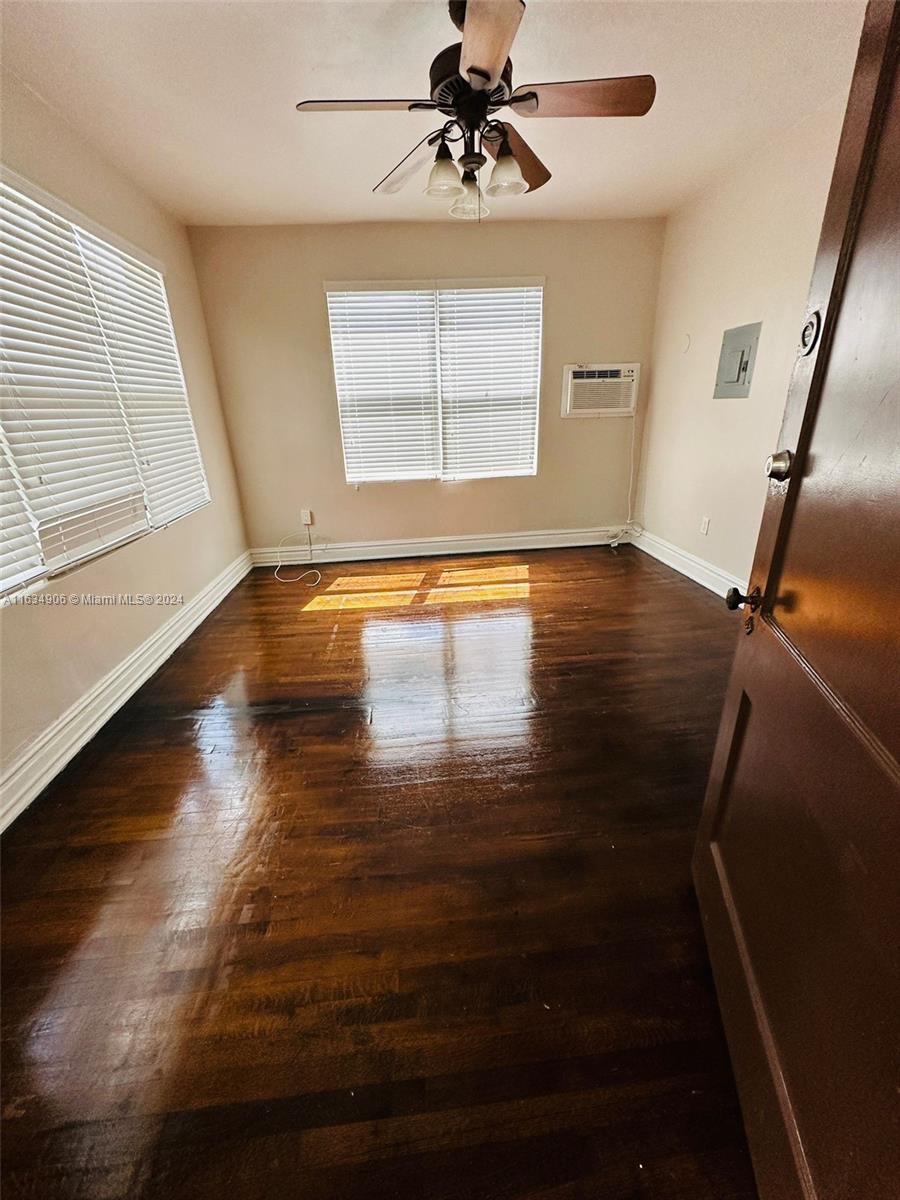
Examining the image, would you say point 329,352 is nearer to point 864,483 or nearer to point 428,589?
point 428,589

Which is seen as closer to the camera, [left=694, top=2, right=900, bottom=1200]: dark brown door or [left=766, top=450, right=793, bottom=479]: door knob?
[left=694, top=2, right=900, bottom=1200]: dark brown door

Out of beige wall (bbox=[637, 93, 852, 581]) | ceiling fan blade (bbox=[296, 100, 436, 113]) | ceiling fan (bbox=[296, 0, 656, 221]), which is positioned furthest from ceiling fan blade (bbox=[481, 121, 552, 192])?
beige wall (bbox=[637, 93, 852, 581])

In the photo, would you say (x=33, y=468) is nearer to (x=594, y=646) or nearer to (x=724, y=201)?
(x=594, y=646)

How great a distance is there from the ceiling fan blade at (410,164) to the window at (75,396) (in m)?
1.39

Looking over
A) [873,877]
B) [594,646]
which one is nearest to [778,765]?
[873,877]

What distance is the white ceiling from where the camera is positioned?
153 cm

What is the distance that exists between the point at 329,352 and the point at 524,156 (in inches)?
79.9

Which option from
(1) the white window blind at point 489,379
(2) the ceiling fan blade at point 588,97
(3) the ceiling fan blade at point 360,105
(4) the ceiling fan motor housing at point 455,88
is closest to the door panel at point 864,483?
(2) the ceiling fan blade at point 588,97

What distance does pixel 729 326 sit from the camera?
2857 millimetres

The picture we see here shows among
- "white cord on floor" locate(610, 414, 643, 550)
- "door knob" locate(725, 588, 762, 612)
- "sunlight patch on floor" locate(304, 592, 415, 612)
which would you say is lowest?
"sunlight patch on floor" locate(304, 592, 415, 612)

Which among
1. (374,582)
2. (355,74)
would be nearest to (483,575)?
(374,582)

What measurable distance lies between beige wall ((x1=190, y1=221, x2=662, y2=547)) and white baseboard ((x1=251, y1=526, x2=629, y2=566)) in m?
0.06

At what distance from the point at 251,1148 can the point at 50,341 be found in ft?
8.74

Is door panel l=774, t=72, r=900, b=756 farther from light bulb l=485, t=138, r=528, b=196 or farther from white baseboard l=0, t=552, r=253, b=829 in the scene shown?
white baseboard l=0, t=552, r=253, b=829
